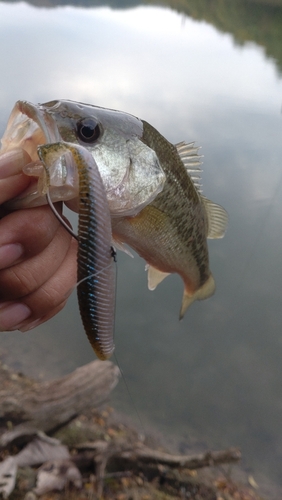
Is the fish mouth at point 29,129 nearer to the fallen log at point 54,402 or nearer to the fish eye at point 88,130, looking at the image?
the fish eye at point 88,130

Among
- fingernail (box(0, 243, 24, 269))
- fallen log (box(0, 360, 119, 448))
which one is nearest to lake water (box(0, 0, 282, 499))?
fallen log (box(0, 360, 119, 448))

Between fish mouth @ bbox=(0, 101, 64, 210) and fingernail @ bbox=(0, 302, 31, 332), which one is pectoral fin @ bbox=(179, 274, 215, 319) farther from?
fish mouth @ bbox=(0, 101, 64, 210)

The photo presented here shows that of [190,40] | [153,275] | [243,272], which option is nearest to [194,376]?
[243,272]

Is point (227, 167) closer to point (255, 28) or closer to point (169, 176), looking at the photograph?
point (169, 176)

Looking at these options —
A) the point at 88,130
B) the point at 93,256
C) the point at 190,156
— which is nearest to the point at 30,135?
the point at 88,130

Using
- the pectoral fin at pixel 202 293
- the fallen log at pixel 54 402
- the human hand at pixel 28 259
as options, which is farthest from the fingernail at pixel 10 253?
the fallen log at pixel 54 402

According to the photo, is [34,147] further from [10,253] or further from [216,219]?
[216,219]
